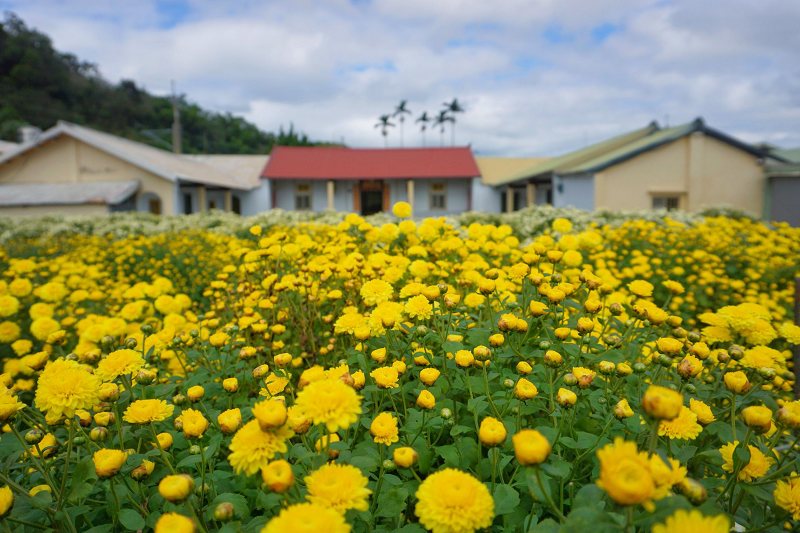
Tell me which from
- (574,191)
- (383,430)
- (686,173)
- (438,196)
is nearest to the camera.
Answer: (383,430)

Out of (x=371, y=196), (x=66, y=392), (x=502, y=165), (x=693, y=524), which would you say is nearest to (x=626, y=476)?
(x=693, y=524)

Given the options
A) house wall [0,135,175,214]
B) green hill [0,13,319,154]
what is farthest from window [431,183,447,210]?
green hill [0,13,319,154]

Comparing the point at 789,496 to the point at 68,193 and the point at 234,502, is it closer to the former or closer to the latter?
the point at 234,502

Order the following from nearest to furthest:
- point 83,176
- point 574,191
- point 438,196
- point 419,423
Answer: point 419,423
point 574,191
point 83,176
point 438,196

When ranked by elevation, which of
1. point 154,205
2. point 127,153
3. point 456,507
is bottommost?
point 456,507

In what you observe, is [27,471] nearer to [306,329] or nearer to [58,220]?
[306,329]

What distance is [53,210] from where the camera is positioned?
48.7ft

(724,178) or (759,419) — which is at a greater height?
(724,178)

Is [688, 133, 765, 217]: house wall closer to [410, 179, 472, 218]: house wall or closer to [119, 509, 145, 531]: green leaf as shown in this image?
[410, 179, 472, 218]: house wall

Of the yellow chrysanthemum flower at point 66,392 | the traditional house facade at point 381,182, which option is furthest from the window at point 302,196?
the yellow chrysanthemum flower at point 66,392

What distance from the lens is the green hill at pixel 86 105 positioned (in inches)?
1206

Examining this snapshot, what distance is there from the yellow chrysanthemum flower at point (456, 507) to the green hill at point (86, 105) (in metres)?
36.6

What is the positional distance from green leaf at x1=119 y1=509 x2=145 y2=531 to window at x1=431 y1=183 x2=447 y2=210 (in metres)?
21.9

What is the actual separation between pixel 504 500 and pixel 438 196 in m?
22.1
